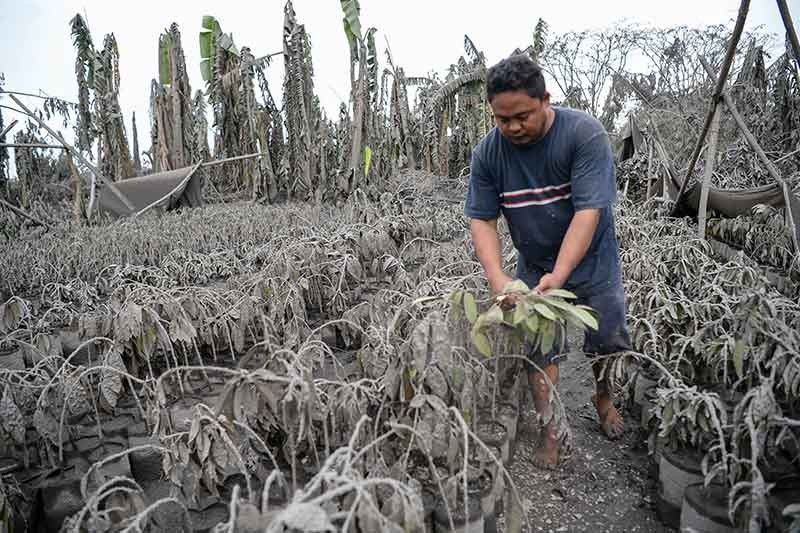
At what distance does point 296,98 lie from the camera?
948cm

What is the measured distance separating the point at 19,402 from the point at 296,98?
8322 mm

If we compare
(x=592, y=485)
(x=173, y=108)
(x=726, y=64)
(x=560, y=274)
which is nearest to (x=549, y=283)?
(x=560, y=274)

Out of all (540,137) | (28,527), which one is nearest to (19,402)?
(28,527)

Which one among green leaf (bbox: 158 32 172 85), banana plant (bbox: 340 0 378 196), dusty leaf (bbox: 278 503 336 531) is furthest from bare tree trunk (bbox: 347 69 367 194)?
dusty leaf (bbox: 278 503 336 531)

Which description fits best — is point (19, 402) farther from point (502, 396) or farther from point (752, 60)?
point (752, 60)

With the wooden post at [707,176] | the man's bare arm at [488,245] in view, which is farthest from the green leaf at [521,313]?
the wooden post at [707,176]

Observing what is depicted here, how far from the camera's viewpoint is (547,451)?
2.10 metres

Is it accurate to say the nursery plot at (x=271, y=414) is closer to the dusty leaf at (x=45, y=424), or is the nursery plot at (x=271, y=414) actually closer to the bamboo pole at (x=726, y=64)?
the dusty leaf at (x=45, y=424)

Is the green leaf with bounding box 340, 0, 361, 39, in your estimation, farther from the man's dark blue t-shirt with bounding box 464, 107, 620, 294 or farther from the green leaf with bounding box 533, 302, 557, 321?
the green leaf with bounding box 533, 302, 557, 321

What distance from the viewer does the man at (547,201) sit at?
1677 millimetres

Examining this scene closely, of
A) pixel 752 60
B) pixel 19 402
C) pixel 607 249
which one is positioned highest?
pixel 752 60

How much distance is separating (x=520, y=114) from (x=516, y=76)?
0.42 ft

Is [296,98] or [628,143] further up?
[296,98]

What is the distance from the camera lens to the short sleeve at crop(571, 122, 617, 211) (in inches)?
68.8
